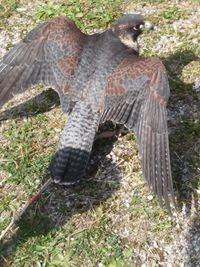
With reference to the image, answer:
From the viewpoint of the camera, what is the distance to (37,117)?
6684 mm

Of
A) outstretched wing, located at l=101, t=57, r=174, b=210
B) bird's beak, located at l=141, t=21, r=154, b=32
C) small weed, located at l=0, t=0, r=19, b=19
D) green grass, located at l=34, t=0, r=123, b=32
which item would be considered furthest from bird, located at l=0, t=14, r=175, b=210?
small weed, located at l=0, t=0, r=19, b=19

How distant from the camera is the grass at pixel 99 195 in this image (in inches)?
210

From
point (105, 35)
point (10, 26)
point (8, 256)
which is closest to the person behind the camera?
point (8, 256)


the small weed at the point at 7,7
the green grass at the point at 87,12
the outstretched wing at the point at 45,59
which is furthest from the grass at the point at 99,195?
the small weed at the point at 7,7

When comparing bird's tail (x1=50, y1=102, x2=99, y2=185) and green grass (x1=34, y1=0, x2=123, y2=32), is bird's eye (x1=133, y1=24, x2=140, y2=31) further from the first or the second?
bird's tail (x1=50, y1=102, x2=99, y2=185)

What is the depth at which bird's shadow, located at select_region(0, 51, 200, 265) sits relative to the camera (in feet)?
18.1

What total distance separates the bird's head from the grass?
587mm

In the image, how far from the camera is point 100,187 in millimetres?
5852

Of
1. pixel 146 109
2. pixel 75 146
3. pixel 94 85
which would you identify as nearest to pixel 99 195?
pixel 75 146

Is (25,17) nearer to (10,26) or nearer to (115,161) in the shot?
(10,26)

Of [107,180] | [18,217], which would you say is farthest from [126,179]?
[18,217]

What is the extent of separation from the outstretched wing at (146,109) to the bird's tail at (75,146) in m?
0.18

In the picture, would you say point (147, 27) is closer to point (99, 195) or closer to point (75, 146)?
point (75, 146)

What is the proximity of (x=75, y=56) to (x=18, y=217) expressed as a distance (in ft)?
5.82
